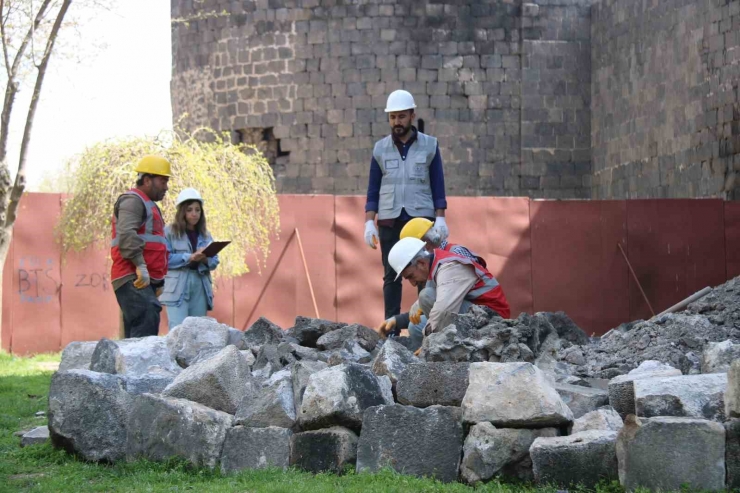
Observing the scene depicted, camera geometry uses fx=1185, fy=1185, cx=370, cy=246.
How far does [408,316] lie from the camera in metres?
8.34

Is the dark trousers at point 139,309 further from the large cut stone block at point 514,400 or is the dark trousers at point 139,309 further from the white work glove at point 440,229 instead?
the large cut stone block at point 514,400

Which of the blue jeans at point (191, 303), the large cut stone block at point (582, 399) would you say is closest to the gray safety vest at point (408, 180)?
the blue jeans at point (191, 303)

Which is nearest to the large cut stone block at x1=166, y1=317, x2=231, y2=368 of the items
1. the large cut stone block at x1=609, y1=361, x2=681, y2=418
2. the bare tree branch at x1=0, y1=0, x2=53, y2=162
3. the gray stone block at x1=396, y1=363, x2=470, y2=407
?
the gray stone block at x1=396, y1=363, x2=470, y2=407

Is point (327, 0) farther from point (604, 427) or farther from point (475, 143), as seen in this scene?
point (604, 427)

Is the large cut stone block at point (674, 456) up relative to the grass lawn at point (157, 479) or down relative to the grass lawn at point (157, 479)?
up

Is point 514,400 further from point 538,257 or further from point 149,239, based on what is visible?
point 538,257

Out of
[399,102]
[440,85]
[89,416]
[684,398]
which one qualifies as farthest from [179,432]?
[440,85]

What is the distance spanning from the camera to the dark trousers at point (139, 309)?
27.4 feet

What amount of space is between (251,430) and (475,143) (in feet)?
50.4

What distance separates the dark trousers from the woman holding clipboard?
0.71 metres

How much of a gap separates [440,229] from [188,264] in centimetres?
204

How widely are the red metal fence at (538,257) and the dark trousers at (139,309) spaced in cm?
677

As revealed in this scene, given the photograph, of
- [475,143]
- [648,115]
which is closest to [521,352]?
[648,115]

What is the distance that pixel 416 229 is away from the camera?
793cm
